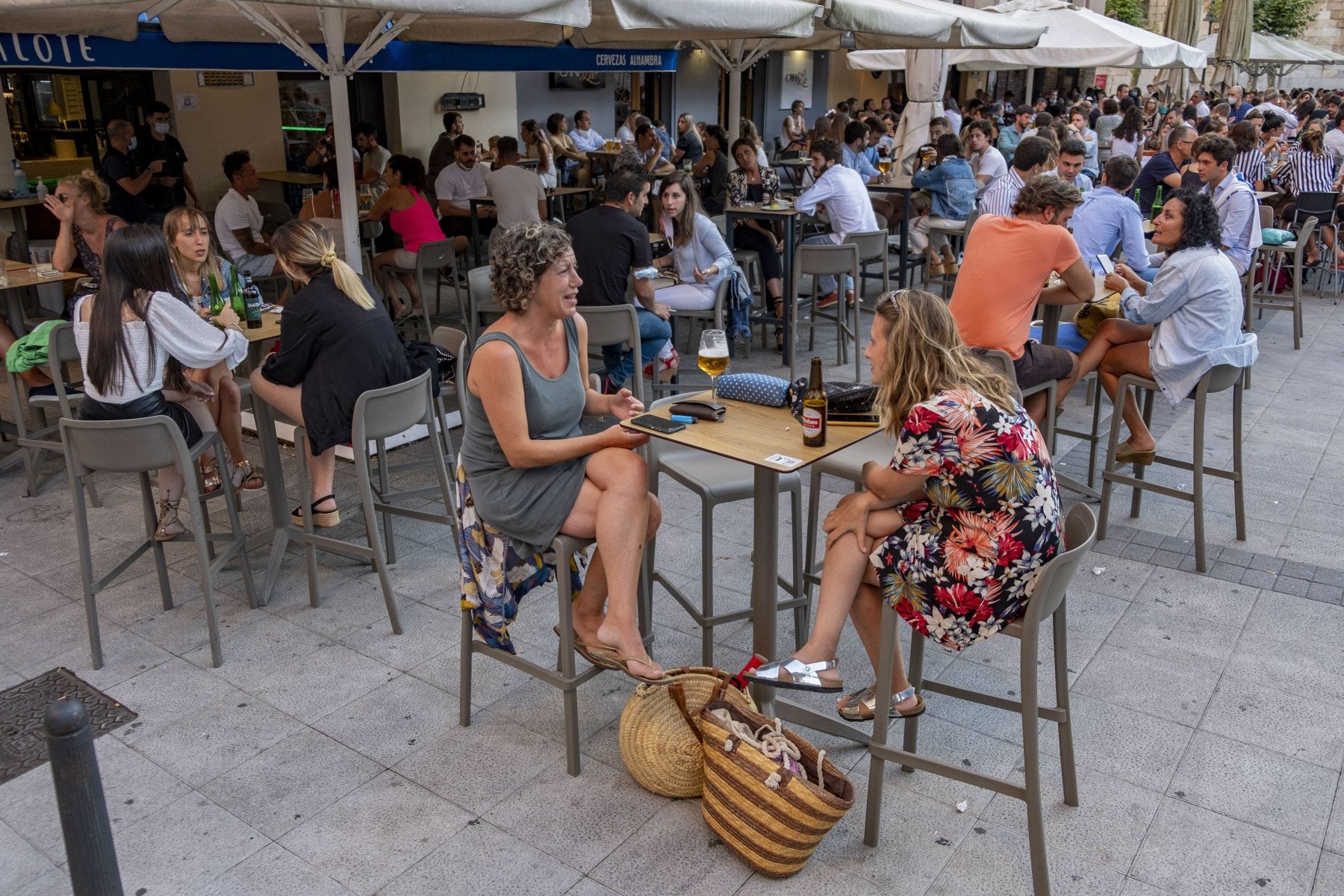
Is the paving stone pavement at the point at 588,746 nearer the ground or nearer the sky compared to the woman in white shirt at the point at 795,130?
nearer the ground

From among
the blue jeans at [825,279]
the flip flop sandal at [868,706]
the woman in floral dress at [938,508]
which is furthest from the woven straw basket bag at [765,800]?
the blue jeans at [825,279]

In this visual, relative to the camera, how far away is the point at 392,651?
3.98m

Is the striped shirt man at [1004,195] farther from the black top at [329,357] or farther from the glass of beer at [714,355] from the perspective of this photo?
the black top at [329,357]

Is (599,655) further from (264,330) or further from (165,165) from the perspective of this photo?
(165,165)

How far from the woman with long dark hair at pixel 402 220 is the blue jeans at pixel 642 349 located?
2.39 m

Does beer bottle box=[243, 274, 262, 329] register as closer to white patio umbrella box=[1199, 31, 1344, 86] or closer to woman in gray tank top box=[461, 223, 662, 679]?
woman in gray tank top box=[461, 223, 662, 679]

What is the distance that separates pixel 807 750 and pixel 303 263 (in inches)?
105

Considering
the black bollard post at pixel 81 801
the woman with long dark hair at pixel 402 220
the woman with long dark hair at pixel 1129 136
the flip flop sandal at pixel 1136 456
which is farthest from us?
the woman with long dark hair at pixel 1129 136

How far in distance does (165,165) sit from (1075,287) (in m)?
8.43

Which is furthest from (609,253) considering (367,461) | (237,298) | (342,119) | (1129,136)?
(1129,136)

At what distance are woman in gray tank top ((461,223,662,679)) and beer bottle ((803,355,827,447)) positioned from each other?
505 millimetres

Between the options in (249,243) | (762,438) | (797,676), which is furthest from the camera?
(249,243)

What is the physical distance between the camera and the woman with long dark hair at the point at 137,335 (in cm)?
406

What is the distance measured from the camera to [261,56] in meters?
8.05
